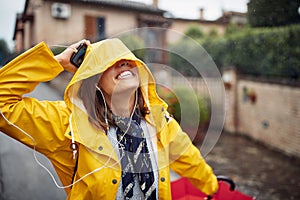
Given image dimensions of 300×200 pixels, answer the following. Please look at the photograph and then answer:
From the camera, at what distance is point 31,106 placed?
1.06 metres

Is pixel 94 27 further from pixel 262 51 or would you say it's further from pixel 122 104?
pixel 262 51

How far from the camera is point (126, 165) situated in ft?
3.67

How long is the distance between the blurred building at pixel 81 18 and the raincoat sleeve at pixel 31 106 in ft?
1.51

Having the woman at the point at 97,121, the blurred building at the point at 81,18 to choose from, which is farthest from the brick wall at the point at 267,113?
the woman at the point at 97,121

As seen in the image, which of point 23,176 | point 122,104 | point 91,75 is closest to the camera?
point 91,75

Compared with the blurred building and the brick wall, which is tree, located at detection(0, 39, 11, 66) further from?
the brick wall

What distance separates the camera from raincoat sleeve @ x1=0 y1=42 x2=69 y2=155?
1032mm

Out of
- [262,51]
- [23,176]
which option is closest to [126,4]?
[23,176]

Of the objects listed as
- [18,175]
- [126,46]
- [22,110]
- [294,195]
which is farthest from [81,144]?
[294,195]

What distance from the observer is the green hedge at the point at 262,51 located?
9.92ft

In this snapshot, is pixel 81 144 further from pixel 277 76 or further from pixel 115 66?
pixel 277 76

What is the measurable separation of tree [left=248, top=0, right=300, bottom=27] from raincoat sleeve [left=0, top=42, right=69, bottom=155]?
0.98 metres

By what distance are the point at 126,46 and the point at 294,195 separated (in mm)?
2498

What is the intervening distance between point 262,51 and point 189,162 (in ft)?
12.1
